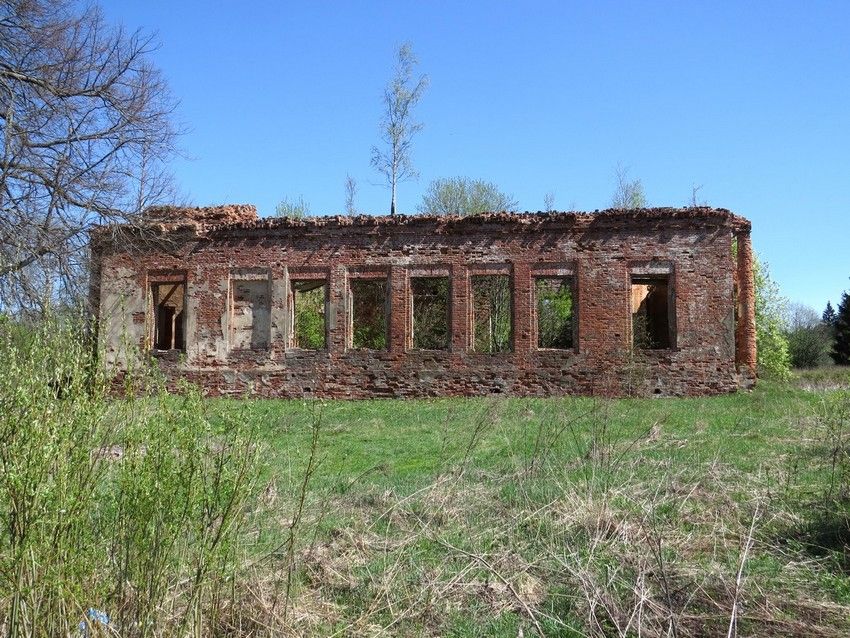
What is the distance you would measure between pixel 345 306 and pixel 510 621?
48.0ft

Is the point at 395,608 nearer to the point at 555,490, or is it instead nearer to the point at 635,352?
the point at 555,490

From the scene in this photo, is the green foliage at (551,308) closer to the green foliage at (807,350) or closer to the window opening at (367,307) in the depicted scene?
the window opening at (367,307)

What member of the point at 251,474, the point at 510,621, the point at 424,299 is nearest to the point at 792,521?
the point at 510,621

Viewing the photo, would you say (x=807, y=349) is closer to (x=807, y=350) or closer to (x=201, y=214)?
(x=807, y=350)

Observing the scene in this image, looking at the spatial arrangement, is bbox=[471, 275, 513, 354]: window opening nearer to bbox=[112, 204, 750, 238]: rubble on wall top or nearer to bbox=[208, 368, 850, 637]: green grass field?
bbox=[112, 204, 750, 238]: rubble on wall top

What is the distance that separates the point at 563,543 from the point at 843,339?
4089cm

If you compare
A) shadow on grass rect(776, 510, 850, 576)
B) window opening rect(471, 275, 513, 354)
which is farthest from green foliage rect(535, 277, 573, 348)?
shadow on grass rect(776, 510, 850, 576)

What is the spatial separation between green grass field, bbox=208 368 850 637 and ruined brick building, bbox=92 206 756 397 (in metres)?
8.61

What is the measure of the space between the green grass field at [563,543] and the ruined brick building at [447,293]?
8.61 meters

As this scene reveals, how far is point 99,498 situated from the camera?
3.85m

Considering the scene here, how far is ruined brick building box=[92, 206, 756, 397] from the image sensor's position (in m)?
17.5

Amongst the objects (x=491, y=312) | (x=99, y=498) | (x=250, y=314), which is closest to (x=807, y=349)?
(x=491, y=312)

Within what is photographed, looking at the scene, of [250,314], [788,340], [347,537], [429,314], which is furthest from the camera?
[788,340]

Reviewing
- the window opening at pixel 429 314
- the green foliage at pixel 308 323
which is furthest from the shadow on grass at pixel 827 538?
the green foliage at pixel 308 323
